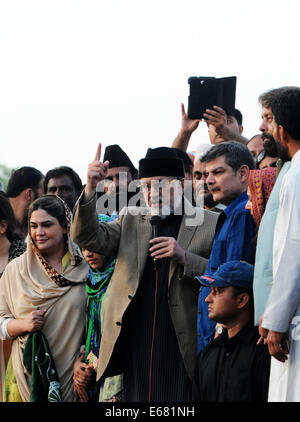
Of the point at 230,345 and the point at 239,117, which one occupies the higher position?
the point at 239,117

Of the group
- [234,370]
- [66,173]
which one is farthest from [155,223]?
[66,173]

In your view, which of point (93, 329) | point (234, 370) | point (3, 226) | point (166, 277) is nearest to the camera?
point (234, 370)

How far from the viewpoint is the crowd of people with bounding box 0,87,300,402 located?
475 cm

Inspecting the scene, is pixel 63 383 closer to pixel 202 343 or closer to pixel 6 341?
pixel 6 341

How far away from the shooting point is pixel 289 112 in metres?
4.76

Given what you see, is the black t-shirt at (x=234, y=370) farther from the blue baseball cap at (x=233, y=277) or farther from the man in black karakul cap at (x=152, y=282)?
the man in black karakul cap at (x=152, y=282)

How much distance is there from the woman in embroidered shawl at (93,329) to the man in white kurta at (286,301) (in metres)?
2.29

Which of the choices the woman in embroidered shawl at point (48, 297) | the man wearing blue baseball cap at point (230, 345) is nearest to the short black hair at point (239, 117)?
the woman in embroidered shawl at point (48, 297)

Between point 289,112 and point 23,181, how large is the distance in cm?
471

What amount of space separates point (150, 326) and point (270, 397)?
1.71m

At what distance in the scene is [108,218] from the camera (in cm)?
717

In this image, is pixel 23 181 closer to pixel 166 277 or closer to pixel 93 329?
pixel 93 329

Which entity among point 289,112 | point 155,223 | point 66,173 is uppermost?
point 289,112

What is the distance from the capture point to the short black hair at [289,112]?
15.6 ft
